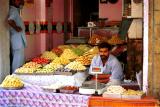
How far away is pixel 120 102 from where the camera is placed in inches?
219

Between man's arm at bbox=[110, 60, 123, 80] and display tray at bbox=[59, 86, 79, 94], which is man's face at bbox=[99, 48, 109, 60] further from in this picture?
display tray at bbox=[59, 86, 79, 94]

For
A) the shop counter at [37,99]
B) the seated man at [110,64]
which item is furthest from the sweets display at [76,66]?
the shop counter at [37,99]

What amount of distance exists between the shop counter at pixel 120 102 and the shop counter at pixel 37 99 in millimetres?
178

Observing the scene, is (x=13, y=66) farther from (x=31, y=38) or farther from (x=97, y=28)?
(x=97, y=28)

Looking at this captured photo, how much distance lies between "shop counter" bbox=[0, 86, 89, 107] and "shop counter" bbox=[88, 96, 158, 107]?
18 cm

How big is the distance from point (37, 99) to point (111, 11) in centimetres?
795

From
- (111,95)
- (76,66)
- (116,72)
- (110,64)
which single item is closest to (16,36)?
(76,66)

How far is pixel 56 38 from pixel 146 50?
7577 mm

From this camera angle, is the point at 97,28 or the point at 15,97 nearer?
the point at 15,97

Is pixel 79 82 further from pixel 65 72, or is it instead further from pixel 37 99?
pixel 37 99

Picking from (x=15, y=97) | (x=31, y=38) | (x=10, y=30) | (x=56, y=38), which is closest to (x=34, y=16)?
(x=31, y=38)

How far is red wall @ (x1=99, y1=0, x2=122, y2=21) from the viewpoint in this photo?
13.6 m

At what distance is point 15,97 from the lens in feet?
21.0

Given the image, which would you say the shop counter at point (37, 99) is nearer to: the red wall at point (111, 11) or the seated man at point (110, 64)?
the seated man at point (110, 64)
